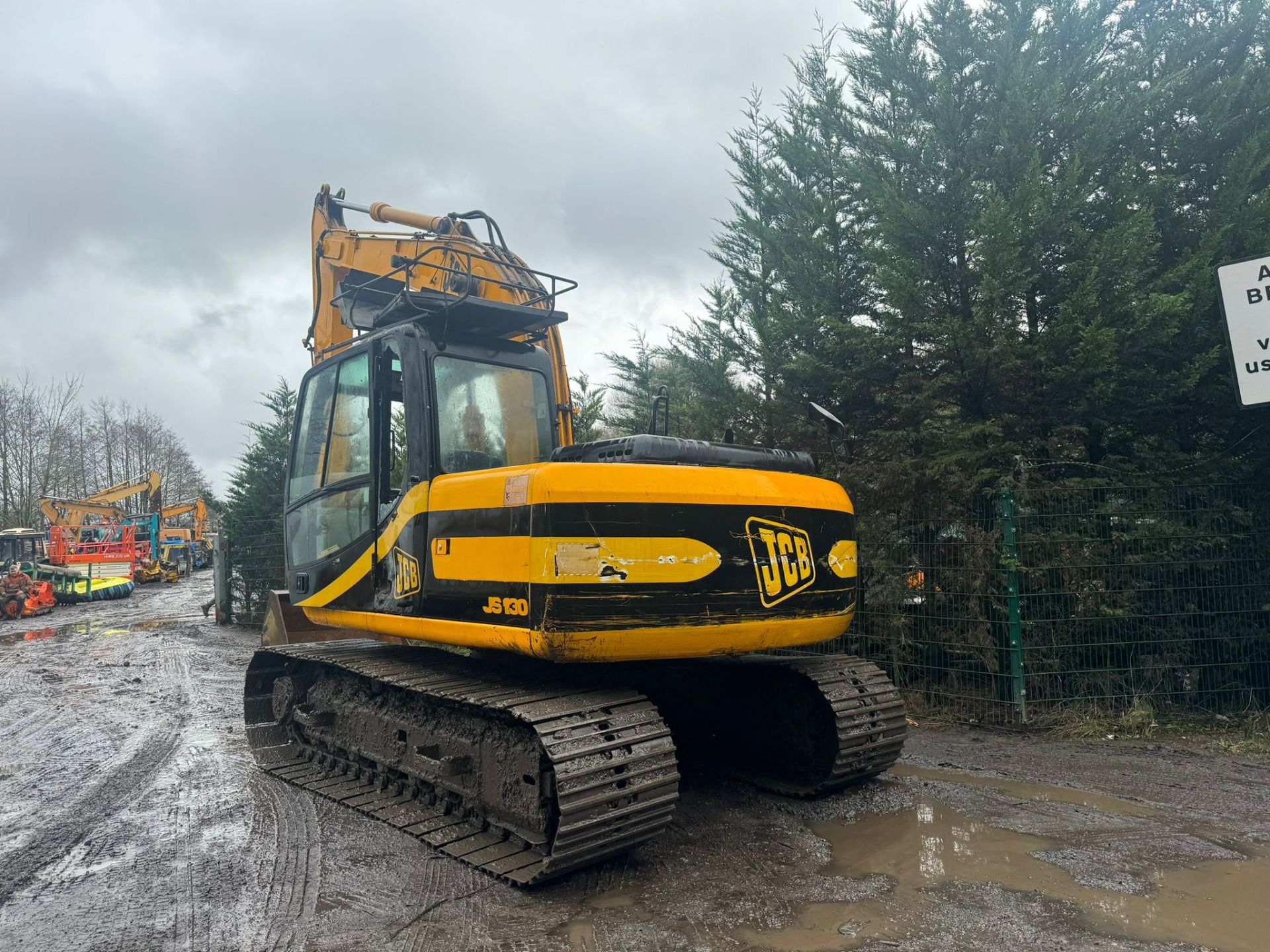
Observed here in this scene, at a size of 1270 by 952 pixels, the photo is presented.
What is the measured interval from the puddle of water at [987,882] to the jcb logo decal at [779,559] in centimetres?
120

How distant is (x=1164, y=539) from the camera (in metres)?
6.39

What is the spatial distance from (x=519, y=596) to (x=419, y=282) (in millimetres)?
2967

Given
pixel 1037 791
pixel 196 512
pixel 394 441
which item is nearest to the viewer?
pixel 1037 791

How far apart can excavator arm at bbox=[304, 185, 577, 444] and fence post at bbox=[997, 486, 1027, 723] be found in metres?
3.29

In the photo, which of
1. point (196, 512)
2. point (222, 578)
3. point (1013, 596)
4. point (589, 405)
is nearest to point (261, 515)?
point (222, 578)

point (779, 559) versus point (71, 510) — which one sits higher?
point (71, 510)

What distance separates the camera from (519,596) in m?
3.65

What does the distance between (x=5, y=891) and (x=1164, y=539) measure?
7.17 metres

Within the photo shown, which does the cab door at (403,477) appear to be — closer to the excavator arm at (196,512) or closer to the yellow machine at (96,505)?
the yellow machine at (96,505)

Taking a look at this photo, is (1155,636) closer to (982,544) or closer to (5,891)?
(982,544)

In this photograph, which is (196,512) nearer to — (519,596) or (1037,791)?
(519,596)

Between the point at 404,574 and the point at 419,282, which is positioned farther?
the point at 419,282

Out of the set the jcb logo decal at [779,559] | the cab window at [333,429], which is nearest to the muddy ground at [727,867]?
the jcb logo decal at [779,559]

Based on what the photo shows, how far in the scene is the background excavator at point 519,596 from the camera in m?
3.61
